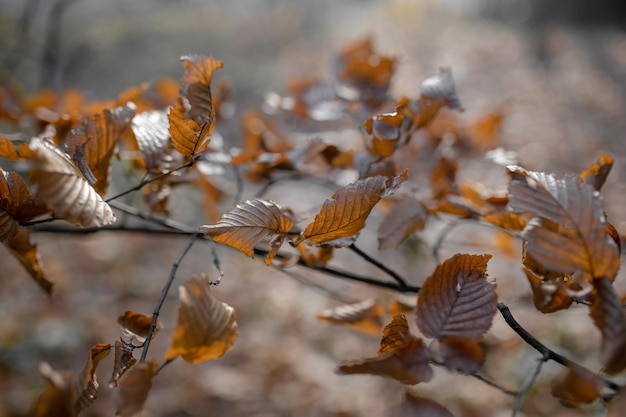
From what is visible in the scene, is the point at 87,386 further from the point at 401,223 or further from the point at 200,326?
the point at 401,223

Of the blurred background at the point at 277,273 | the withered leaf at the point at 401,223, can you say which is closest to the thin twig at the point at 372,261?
the withered leaf at the point at 401,223

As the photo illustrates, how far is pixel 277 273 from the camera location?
11.3 ft

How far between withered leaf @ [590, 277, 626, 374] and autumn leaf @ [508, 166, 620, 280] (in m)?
0.02

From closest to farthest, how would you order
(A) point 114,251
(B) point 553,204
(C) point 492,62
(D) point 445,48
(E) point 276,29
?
(B) point 553,204, (A) point 114,251, (C) point 492,62, (D) point 445,48, (E) point 276,29

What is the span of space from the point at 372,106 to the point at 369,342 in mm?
2060

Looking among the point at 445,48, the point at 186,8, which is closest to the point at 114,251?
the point at 445,48

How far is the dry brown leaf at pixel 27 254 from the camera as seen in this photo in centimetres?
54

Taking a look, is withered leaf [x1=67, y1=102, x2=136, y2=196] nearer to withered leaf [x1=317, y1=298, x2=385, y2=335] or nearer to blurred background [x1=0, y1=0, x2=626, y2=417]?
withered leaf [x1=317, y1=298, x2=385, y2=335]

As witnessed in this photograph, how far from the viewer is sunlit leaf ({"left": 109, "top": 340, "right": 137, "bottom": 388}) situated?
44 cm

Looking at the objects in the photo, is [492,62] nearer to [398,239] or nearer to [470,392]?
[470,392]

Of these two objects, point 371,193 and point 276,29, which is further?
point 276,29

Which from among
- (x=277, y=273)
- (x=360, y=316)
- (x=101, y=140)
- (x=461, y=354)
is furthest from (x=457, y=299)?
(x=277, y=273)

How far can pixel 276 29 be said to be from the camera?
10.2m

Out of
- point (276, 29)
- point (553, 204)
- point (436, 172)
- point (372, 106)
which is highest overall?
point (553, 204)
